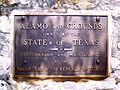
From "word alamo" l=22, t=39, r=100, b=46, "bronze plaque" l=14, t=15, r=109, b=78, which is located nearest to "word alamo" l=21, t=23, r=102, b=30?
"bronze plaque" l=14, t=15, r=109, b=78

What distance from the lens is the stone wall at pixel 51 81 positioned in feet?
13.6

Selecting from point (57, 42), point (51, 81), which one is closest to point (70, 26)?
point (57, 42)

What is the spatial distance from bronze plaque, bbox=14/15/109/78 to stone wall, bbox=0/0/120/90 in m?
0.07

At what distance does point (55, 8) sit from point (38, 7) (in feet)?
0.52

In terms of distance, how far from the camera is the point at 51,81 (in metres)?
4.14

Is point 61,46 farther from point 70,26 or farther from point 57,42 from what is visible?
point 70,26

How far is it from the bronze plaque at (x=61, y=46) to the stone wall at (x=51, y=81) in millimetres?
68

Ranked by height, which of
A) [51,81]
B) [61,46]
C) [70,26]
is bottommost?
[51,81]

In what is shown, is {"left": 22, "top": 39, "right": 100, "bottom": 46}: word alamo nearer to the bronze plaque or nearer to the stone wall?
the bronze plaque

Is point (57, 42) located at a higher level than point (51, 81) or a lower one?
higher

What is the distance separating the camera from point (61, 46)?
416 cm

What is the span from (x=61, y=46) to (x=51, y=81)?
1.11 feet

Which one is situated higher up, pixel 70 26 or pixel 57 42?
pixel 70 26

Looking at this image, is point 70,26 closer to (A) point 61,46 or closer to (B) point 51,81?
(A) point 61,46
